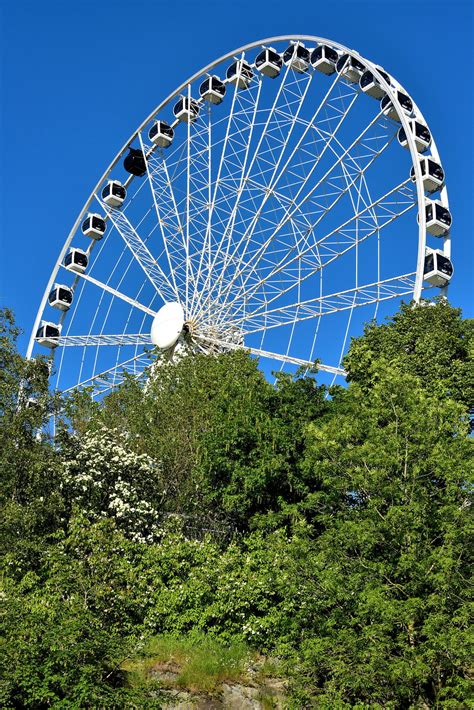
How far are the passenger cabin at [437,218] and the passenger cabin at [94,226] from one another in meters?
19.9

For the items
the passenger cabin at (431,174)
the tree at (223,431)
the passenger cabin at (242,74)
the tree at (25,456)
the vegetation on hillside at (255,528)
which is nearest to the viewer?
the vegetation on hillside at (255,528)

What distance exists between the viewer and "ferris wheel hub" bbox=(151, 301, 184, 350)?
3850 centimetres

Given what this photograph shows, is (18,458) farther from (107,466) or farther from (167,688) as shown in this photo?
(167,688)

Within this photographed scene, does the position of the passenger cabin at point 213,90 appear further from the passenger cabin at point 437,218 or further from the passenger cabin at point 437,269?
the passenger cabin at point 437,269

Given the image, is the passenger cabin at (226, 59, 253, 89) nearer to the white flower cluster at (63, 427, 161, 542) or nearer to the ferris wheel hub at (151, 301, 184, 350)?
the ferris wheel hub at (151, 301, 184, 350)

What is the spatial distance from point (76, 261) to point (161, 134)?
7689 millimetres

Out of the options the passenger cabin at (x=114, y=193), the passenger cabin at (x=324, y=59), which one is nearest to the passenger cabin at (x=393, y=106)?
the passenger cabin at (x=324, y=59)

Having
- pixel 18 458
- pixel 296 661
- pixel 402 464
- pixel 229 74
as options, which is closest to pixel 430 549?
pixel 402 464

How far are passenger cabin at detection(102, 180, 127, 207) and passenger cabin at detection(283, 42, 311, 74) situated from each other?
1105cm

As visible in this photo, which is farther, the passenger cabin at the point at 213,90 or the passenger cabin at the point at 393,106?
the passenger cabin at the point at 213,90

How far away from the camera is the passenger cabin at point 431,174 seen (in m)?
32.0

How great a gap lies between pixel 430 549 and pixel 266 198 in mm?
24473

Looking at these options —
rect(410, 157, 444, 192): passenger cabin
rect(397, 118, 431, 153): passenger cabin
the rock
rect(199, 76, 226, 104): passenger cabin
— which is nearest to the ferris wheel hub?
rect(199, 76, 226, 104): passenger cabin

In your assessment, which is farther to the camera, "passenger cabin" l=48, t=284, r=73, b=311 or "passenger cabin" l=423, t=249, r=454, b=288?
"passenger cabin" l=48, t=284, r=73, b=311
